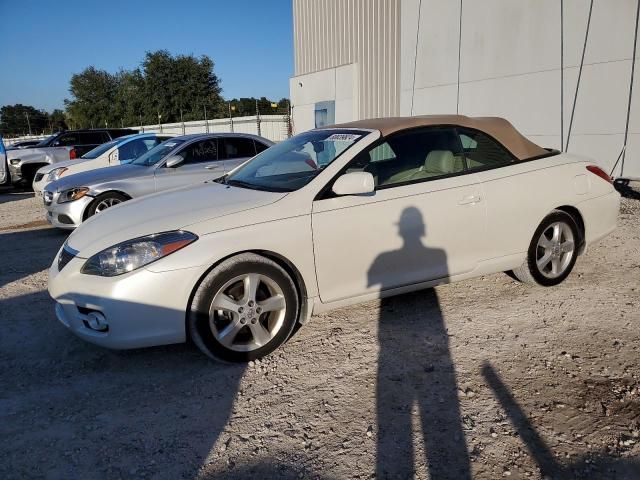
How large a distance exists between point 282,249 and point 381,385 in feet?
3.48

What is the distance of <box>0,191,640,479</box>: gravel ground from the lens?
7.62ft

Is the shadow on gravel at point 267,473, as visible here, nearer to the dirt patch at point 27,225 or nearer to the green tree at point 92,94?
the dirt patch at point 27,225

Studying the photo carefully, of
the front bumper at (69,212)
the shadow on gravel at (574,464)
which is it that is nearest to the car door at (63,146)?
the front bumper at (69,212)

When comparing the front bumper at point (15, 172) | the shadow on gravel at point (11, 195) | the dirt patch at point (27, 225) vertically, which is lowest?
the shadow on gravel at point (11, 195)

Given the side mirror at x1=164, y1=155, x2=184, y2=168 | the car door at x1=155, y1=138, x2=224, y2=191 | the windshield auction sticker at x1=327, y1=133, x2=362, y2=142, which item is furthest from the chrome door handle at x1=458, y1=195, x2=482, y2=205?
the side mirror at x1=164, y1=155, x2=184, y2=168

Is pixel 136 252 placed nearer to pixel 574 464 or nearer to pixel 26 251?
pixel 574 464

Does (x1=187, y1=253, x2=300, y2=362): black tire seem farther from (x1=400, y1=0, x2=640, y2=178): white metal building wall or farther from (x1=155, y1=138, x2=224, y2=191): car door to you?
(x1=400, y1=0, x2=640, y2=178): white metal building wall

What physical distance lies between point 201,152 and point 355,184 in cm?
506

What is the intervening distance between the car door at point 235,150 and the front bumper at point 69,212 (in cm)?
214

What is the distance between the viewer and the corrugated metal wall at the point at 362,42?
14344 millimetres

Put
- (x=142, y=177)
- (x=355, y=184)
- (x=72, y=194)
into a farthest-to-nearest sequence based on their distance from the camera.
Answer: (x=142, y=177) → (x=72, y=194) → (x=355, y=184)

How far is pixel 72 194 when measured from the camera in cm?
721

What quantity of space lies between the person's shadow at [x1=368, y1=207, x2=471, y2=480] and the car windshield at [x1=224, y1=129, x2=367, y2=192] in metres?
0.74

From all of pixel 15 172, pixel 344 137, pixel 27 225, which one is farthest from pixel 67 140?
pixel 344 137
